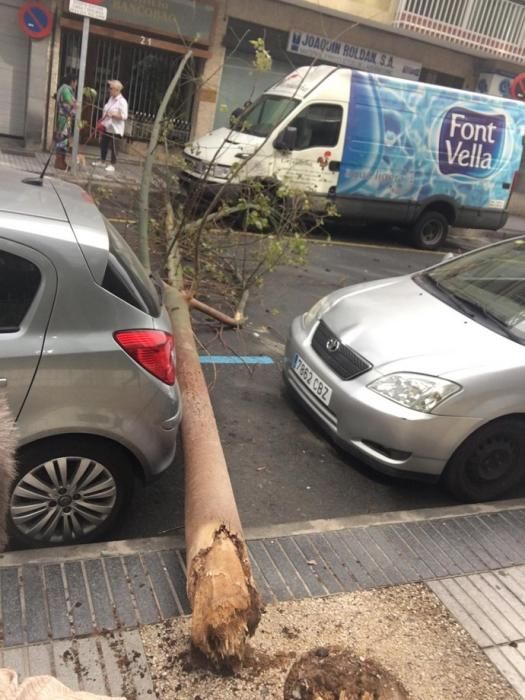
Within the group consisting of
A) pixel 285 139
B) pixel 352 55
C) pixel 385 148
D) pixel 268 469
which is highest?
pixel 352 55

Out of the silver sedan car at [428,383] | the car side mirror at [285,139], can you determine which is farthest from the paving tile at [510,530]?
the car side mirror at [285,139]

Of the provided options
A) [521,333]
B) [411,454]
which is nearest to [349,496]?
[411,454]

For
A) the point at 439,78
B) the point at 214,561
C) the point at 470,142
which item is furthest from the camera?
the point at 439,78

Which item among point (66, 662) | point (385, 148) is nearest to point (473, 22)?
point (385, 148)

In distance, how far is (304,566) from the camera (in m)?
3.29

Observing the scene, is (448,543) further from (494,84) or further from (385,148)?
(494,84)

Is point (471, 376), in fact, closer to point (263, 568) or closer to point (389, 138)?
point (263, 568)

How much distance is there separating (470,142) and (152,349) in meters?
10.9

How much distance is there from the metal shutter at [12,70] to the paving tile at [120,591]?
14.5 m

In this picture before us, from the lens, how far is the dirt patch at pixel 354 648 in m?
Answer: 2.59

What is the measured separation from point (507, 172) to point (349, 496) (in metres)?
10.6

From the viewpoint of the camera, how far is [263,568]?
3.24 m

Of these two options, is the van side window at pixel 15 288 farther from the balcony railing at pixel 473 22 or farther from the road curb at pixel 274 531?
the balcony railing at pixel 473 22

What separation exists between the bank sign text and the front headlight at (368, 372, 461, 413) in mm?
9218
